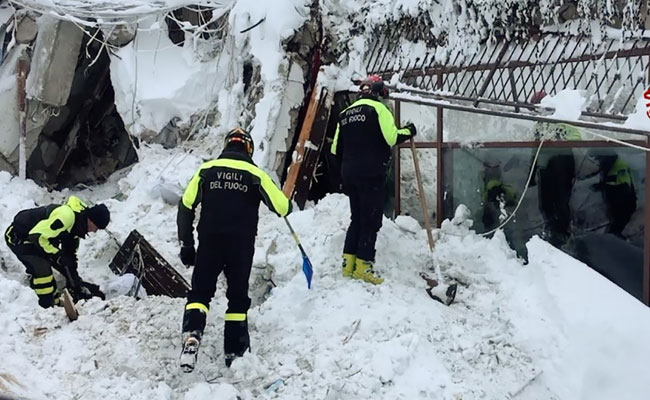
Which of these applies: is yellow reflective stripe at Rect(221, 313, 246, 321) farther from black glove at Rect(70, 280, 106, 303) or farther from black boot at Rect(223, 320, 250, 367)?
black glove at Rect(70, 280, 106, 303)

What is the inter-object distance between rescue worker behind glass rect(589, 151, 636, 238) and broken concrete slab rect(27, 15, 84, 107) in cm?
796

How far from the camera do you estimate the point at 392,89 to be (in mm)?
6086

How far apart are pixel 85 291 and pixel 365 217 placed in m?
2.99

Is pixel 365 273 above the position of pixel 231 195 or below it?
below

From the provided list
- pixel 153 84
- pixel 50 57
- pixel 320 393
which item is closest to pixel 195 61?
pixel 153 84

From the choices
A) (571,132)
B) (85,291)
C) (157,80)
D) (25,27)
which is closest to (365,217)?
(571,132)

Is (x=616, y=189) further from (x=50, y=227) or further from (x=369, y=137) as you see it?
(x=50, y=227)

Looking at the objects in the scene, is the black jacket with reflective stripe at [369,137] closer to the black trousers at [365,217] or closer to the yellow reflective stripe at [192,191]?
the black trousers at [365,217]

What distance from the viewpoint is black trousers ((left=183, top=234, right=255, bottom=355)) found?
3.95 meters

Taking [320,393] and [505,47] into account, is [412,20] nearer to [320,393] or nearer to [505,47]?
[505,47]

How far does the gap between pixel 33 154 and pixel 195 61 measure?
138 inches

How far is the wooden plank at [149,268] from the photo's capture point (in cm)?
556

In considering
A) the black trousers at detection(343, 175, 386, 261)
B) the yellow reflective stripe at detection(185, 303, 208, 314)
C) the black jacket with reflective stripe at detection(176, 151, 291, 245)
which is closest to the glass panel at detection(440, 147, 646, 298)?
the black trousers at detection(343, 175, 386, 261)

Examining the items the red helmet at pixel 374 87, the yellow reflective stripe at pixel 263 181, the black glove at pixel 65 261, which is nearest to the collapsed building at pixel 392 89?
the red helmet at pixel 374 87
